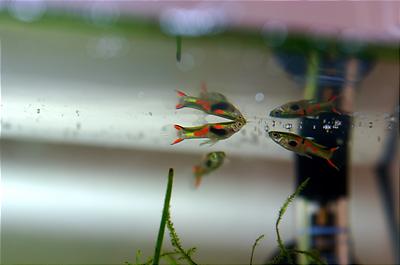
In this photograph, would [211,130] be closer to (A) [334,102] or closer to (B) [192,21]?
(A) [334,102]

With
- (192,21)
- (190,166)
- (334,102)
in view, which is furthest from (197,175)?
(192,21)

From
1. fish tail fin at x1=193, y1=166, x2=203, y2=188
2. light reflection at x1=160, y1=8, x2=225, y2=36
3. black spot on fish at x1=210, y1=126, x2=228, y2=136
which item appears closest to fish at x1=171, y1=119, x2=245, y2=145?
black spot on fish at x1=210, y1=126, x2=228, y2=136

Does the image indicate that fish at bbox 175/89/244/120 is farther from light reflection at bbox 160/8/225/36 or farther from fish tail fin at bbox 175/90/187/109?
light reflection at bbox 160/8/225/36

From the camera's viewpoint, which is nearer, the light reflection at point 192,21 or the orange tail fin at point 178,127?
the orange tail fin at point 178,127

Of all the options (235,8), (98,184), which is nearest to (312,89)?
(98,184)

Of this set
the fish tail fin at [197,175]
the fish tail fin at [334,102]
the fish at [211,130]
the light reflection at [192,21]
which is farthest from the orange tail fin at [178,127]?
the light reflection at [192,21]

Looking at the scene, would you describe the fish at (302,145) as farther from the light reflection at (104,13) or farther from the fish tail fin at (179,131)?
the light reflection at (104,13)

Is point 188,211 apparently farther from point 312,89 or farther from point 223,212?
point 312,89
